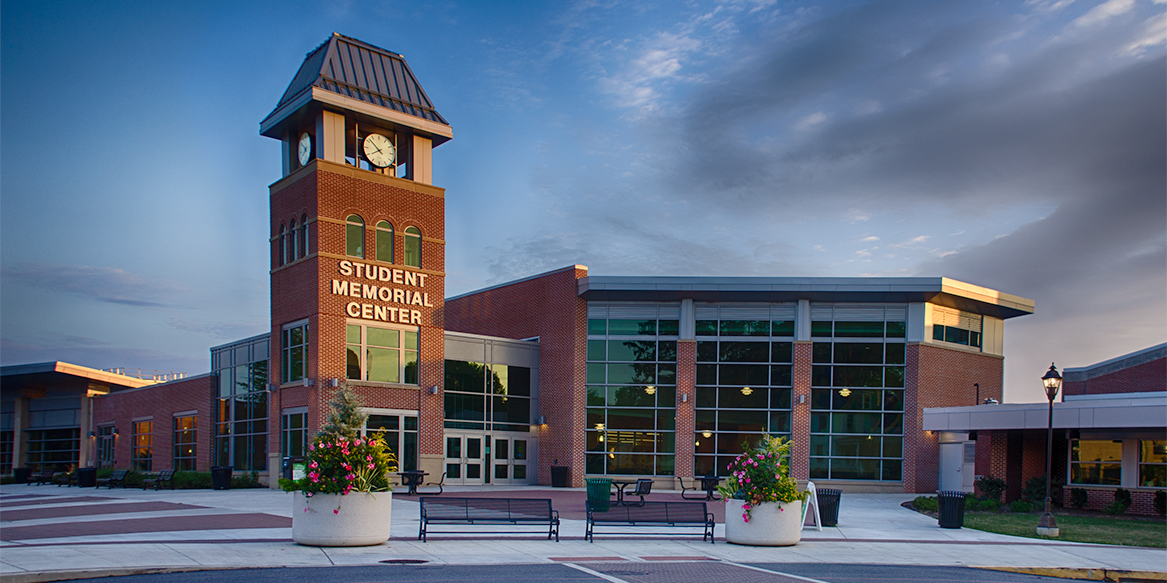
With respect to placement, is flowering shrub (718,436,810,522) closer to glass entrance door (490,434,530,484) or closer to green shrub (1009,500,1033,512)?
green shrub (1009,500,1033,512)

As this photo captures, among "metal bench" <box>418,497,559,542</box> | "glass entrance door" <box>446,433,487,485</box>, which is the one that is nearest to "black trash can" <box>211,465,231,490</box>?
"glass entrance door" <box>446,433,487,485</box>

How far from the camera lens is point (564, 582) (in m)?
12.4

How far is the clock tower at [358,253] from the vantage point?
34188 millimetres

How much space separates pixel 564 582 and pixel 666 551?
443 cm

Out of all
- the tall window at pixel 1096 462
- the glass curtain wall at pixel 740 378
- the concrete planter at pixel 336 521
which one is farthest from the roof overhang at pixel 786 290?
the concrete planter at pixel 336 521

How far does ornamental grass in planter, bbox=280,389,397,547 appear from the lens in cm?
1537

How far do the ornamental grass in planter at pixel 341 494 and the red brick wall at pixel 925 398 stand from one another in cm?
2643

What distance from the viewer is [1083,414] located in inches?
1103

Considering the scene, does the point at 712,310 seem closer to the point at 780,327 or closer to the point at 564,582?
the point at 780,327

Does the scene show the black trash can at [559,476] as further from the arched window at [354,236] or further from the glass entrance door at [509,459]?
the arched window at [354,236]

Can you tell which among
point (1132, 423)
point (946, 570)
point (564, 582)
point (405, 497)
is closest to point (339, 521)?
point (564, 582)

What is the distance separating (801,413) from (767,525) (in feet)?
66.7

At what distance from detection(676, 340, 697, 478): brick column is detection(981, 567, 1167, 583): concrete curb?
22030 millimetres

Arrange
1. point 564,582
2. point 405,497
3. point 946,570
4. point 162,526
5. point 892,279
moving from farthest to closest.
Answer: point 892,279 < point 405,497 < point 162,526 < point 946,570 < point 564,582
